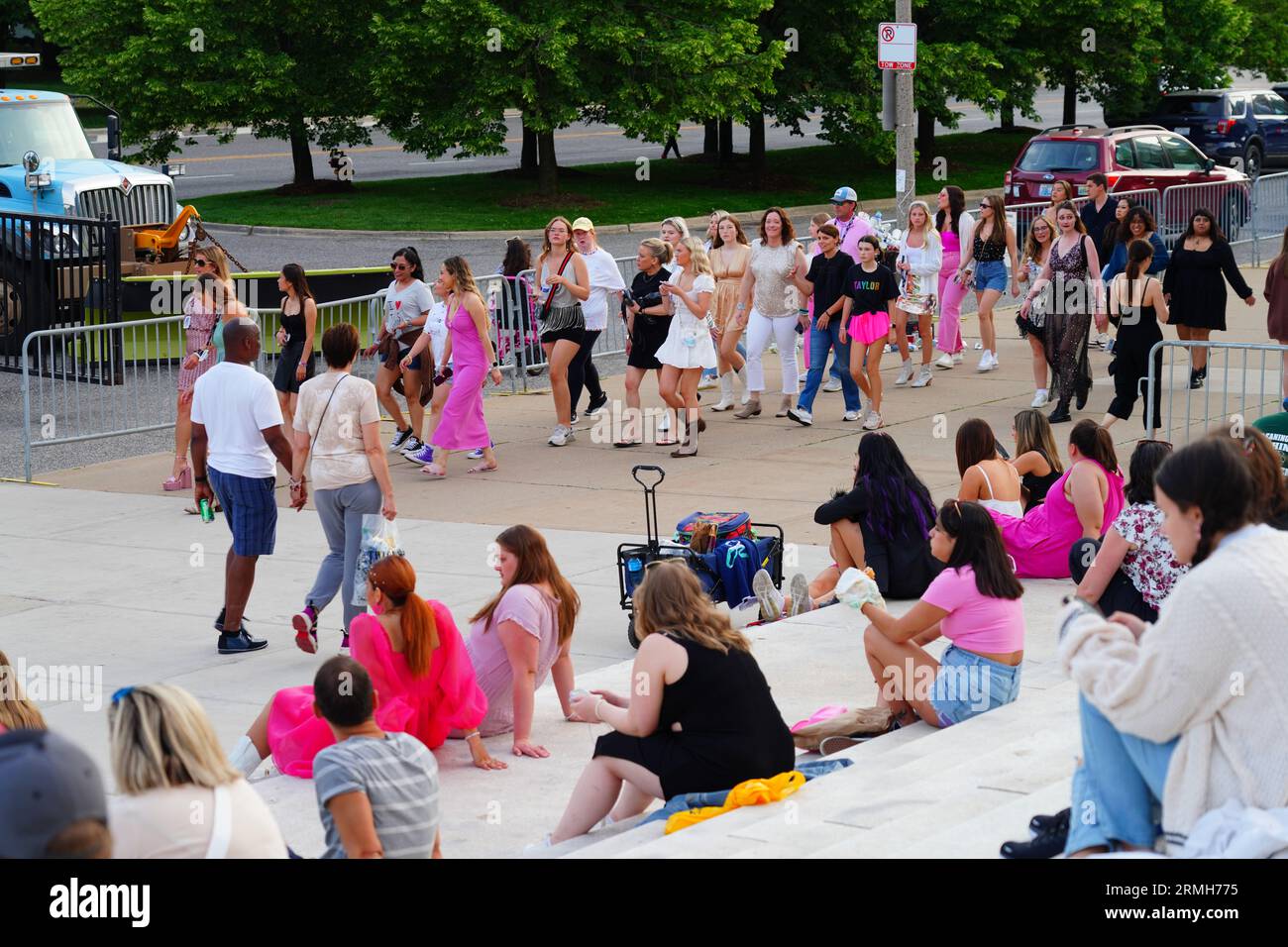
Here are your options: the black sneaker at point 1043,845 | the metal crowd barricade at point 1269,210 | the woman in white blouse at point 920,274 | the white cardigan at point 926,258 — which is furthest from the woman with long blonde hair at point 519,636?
the metal crowd barricade at point 1269,210

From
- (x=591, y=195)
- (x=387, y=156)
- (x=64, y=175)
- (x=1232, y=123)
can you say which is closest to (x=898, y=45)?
(x=64, y=175)

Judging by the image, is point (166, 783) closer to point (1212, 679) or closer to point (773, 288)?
point (1212, 679)

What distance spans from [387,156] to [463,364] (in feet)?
92.6

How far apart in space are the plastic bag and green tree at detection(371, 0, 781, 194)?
20758 mm

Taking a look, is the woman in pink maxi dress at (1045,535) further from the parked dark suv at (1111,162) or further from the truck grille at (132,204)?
the parked dark suv at (1111,162)

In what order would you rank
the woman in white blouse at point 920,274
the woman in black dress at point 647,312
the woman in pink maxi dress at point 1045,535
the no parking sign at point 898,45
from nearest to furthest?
the woman in pink maxi dress at point 1045,535 < the woman in black dress at point 647,312 < the woman in white blouse at point 920,274 < the no parking sign at point 898,45

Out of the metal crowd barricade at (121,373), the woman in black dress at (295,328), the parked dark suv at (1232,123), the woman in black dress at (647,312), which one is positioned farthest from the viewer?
the parked dark suv at (1232,123)

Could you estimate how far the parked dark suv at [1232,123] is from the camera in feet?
117

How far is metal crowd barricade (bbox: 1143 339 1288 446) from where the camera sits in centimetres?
1150

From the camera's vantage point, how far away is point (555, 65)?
95.2 ft

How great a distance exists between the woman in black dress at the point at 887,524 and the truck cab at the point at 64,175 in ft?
44.6
